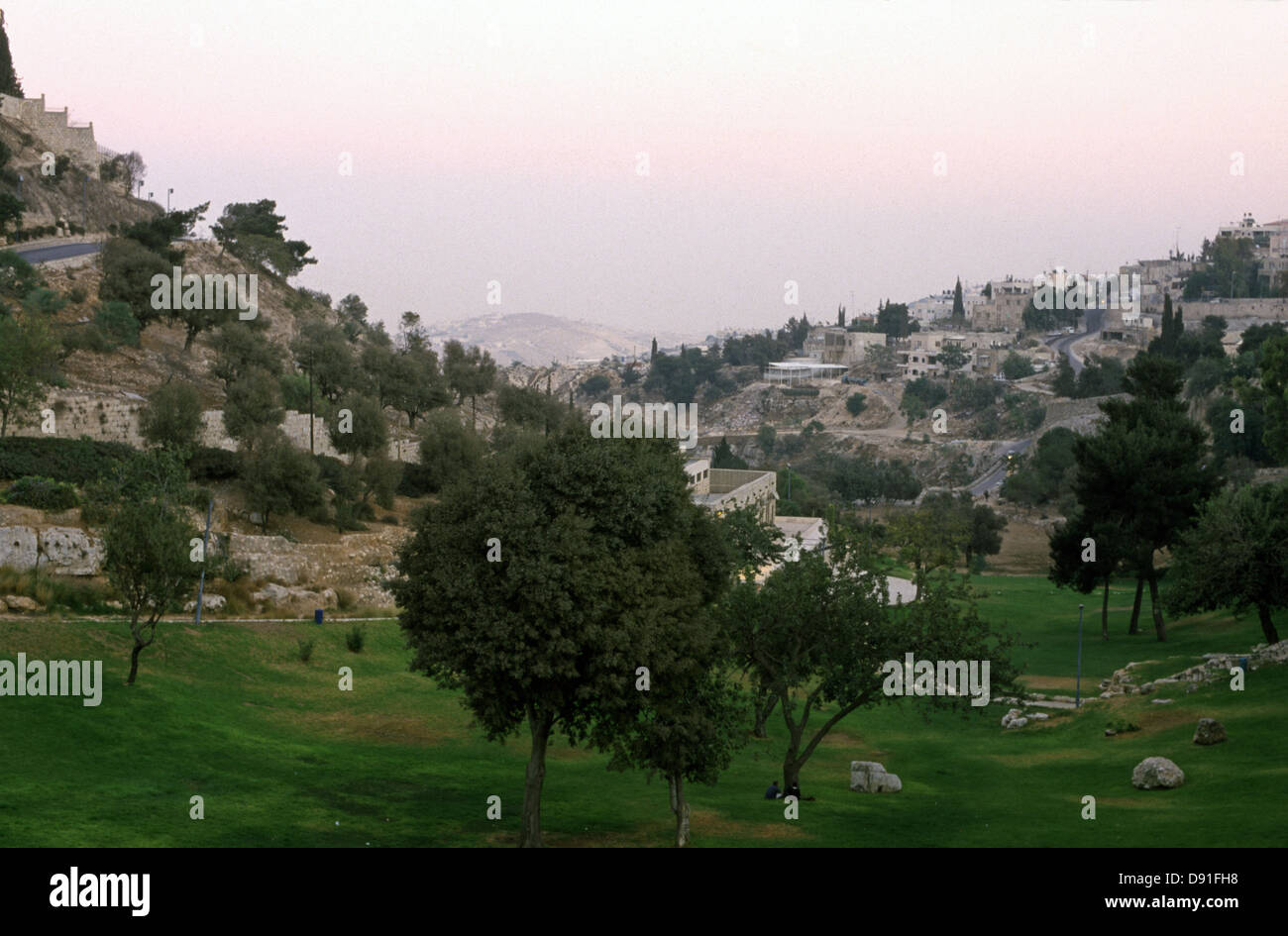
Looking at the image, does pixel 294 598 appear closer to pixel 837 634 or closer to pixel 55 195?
pixel 837 634

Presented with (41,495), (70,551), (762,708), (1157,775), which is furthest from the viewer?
(41,495)

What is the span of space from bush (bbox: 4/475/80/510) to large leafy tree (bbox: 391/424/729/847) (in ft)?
80.9

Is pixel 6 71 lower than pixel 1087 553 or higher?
higher

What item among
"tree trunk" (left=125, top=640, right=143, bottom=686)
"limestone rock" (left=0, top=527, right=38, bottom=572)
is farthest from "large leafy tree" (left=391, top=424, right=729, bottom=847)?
"limestone rock" (left=0, top=527, right=38, bottom=572)

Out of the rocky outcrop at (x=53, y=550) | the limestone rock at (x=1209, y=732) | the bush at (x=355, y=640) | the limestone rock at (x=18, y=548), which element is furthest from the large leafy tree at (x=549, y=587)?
the limestone rock at (x=18, y=548)

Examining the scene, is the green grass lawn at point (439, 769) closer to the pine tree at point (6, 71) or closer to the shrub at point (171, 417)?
the shrub at point (171, 417)

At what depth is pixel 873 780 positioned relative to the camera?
99.2 ft

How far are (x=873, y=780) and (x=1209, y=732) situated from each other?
30.2 feet

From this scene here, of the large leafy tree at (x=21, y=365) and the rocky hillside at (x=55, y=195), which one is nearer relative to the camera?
the large leafy tree at (x=21, y=365)

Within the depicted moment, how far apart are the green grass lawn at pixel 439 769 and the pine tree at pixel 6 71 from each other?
92.5 meters

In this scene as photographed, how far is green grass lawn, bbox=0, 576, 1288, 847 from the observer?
76.3 feet

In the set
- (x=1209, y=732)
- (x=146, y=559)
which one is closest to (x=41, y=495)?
(x=146, y=559)

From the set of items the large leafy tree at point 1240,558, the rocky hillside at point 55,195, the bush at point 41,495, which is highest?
the rocky hillside at point 55,195

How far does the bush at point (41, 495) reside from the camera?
4272 centimetres
